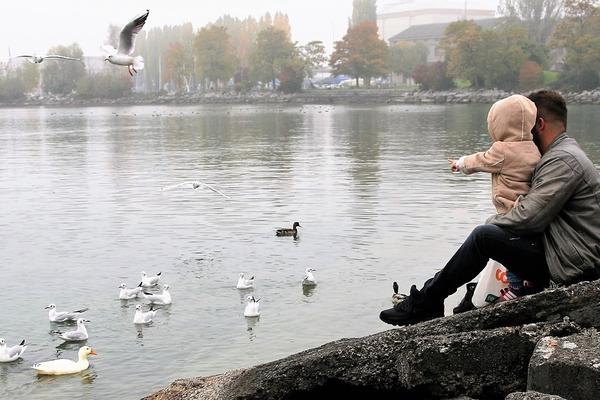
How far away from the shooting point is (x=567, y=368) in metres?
4.32

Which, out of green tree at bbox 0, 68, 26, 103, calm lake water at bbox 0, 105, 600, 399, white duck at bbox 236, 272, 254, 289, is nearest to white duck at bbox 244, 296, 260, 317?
calm lake water at bbox 0, 105, 600, 399

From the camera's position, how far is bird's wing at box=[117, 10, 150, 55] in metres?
12.9

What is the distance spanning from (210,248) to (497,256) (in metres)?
11.1

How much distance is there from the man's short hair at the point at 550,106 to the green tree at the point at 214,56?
139726mm

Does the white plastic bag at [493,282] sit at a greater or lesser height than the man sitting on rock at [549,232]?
lesser

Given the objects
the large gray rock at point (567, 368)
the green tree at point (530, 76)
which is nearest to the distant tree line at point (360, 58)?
the green tree at point (530, 76)

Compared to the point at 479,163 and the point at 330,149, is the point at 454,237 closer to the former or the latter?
the point at 479,163

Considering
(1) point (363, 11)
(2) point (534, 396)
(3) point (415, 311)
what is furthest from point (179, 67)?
(2) point (534, 396)

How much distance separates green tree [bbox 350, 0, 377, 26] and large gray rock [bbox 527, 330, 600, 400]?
164899 millimetres

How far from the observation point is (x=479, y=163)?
5879mm

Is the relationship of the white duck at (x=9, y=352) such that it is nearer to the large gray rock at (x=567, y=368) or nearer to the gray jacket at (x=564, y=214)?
the gray jacket at (x=564, y=214)

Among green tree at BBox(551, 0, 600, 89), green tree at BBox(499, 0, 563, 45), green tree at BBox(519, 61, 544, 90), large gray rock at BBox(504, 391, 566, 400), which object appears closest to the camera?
large gray rock at BBox(504, 391, 566, 400)

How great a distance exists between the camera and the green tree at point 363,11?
16650 centimetres

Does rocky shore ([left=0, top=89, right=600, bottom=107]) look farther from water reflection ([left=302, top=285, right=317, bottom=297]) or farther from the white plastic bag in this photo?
the white plastic bag
